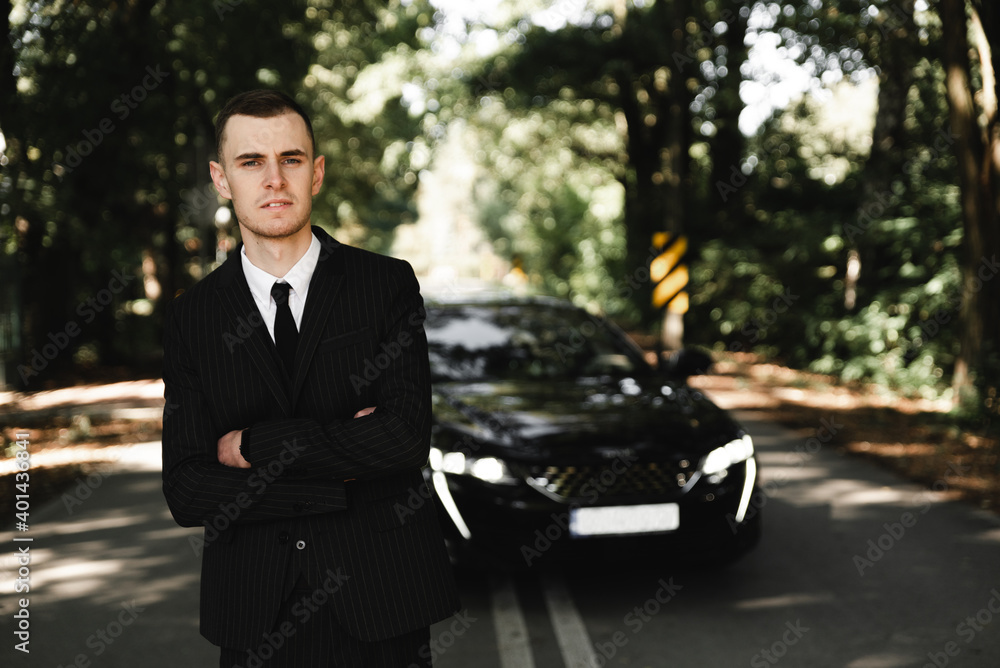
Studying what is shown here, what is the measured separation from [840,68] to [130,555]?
11.7 meters

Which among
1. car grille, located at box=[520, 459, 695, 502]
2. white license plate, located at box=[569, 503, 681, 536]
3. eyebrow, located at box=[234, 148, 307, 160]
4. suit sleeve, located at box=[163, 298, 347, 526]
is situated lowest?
white license plate, located at box=[569, 503, 681, 536]

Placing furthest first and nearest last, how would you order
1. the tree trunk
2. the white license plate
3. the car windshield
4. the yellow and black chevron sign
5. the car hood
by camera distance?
the yellow and black chevron sign, the tree trunk, the car windshield, the car hood, the white license plate

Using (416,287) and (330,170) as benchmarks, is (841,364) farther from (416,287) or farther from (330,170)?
(330,170)

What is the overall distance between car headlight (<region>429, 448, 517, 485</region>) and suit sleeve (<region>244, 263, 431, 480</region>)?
6.99ft

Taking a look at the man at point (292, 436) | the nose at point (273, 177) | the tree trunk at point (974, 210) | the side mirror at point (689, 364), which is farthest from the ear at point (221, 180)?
the tree trunk at point (974, 210)

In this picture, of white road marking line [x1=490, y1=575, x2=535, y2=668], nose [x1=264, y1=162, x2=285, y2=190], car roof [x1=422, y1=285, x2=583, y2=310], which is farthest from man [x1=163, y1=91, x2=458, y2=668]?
car roof [x1=422, y1=285, x2=583, y2=310]

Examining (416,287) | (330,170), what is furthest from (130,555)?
(330,170)

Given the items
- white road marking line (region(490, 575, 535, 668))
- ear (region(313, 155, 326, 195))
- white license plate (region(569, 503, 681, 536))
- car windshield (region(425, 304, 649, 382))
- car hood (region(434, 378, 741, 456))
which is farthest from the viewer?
car windshield (region(425, 304, 649, 382))

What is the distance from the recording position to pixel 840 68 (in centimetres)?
1304

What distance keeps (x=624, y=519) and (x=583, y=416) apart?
647 millimetres

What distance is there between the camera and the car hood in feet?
14.4

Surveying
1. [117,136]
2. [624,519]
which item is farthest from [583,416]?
[117,136]

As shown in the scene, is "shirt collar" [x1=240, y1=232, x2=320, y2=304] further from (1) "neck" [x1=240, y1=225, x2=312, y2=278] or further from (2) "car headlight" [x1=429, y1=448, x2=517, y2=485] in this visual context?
(2) "car headlight" [x1=429, y1=448, x2=517, y2=485]

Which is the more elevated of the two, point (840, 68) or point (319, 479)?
point (840, 68)
